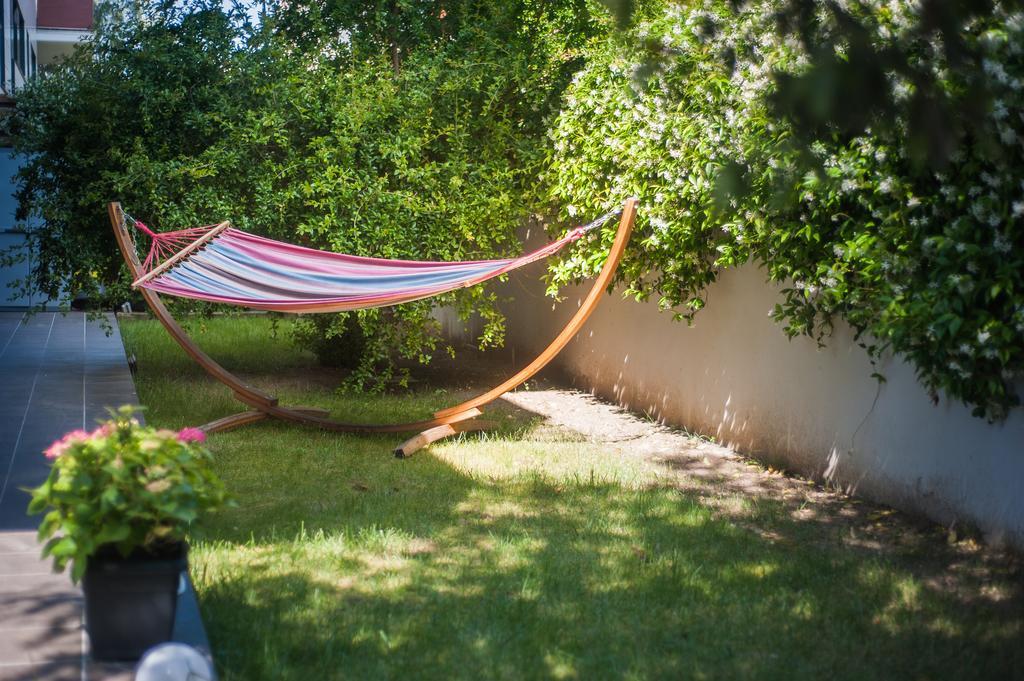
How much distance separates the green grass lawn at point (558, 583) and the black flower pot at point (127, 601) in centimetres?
19

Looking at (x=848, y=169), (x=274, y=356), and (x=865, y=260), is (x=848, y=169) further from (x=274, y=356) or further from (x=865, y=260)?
(x=274, y=356)

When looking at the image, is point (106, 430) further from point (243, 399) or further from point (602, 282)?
point (243, 399)

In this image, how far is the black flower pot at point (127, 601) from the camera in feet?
8.03

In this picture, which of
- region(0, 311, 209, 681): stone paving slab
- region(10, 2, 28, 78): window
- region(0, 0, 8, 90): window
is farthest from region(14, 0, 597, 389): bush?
region(10, 2, 28, 78): window

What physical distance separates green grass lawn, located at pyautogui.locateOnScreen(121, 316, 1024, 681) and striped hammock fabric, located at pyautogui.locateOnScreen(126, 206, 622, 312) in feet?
2.60

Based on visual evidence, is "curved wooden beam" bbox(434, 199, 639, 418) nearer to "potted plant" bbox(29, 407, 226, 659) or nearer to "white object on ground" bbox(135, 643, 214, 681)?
"potted plant" bbox(29, 407, 226, 659)

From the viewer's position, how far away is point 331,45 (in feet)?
25.6

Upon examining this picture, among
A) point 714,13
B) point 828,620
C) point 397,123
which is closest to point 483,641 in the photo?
point 828,620

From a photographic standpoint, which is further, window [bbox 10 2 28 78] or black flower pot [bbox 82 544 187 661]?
window [bbox 10 2 28 78]

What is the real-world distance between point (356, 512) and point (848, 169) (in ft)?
7.57

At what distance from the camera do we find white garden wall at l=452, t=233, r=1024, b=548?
3883 millimetres

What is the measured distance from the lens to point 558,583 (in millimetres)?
3352

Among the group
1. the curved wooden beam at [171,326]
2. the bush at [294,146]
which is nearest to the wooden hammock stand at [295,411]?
the curved wooden beam at [171,326]

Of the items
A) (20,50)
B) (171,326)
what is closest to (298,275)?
(171,326)
